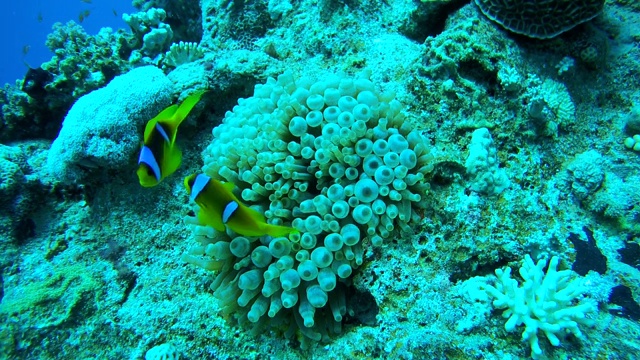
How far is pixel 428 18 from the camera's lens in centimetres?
376

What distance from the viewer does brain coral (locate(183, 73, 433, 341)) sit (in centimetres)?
220

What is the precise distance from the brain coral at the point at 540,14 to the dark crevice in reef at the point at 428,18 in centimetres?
42

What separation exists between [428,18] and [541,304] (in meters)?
2.94

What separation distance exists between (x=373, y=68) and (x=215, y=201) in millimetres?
2148

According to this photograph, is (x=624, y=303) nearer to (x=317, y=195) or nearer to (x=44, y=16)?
(x=317, y=195)

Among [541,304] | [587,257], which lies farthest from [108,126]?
[587,257]

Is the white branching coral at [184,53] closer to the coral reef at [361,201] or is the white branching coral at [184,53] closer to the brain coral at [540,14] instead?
the coral reef at [361,201]

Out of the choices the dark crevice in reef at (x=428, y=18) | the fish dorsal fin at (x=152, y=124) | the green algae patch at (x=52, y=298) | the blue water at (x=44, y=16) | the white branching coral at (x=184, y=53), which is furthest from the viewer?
the blue water at (x=44, y=16)

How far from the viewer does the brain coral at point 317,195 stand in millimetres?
2201

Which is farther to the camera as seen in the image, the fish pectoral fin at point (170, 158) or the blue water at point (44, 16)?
the blue water at point (44, 16)

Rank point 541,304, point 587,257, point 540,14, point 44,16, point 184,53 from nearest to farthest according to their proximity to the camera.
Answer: point 541,304 → point 587,257 → point 540,14 → point 184,53 → point 44,16

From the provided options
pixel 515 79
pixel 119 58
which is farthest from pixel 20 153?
pixel 515 79

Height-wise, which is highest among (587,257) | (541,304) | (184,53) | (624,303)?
(184,53)

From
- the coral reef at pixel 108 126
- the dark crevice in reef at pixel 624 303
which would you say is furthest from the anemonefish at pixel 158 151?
the dark crevice in reef at pixel 624 303
